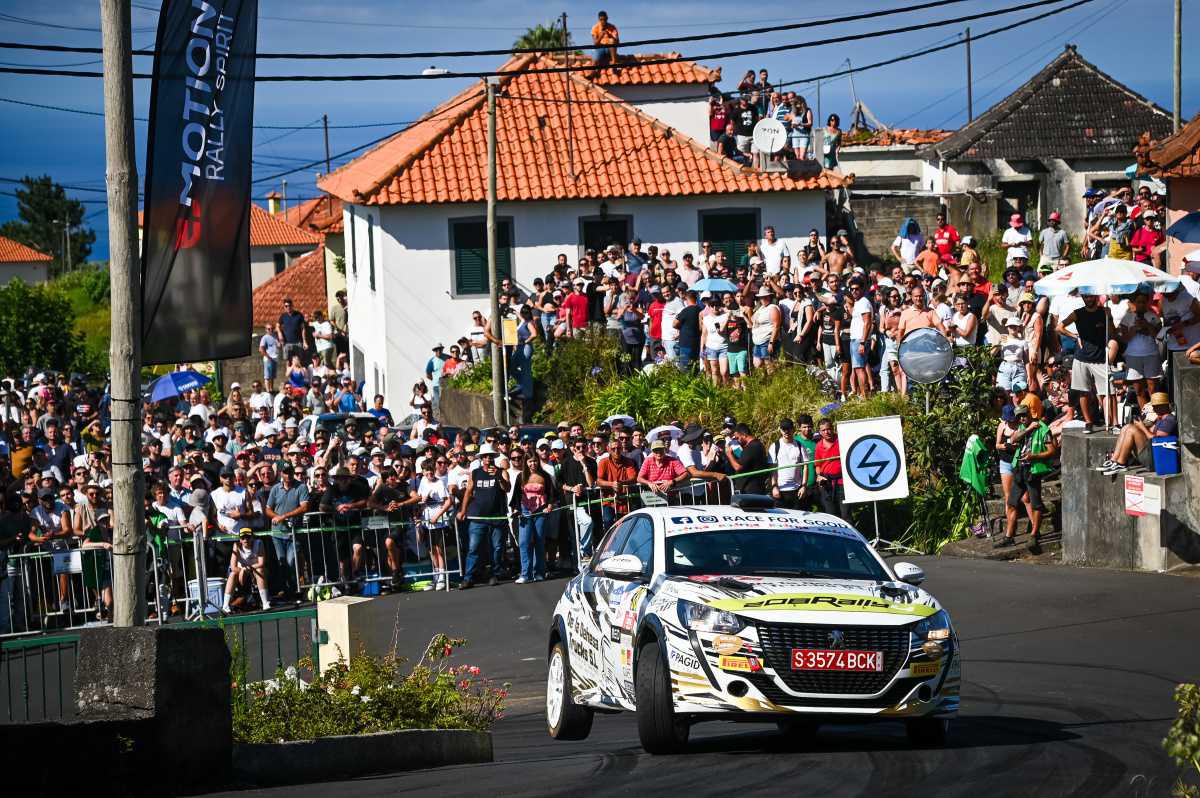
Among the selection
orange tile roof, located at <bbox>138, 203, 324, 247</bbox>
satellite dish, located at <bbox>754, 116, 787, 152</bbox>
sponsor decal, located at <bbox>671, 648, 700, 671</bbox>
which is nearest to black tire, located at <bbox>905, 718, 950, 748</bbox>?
sponsor decal, located at <bbox>671, 648, 700, 671</bbox>

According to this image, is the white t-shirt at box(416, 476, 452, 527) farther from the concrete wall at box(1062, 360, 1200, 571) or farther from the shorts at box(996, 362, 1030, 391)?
the concrete wall at box(1062, 360, 1200, 571)

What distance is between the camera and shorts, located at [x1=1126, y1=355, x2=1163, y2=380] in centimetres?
1908

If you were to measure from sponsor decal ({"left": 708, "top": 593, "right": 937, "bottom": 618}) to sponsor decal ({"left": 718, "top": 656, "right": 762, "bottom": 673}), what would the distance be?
12.3 inches

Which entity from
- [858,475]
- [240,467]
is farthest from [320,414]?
[858,475]

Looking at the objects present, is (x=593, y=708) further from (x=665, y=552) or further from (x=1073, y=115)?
(x=1073, y=115)

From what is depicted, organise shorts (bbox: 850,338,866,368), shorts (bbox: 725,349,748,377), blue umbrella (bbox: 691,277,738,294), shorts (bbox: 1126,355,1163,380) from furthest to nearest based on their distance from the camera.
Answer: blue umbrella (bbox: 691,277,738,294)
shorts (bbox: 725,349,748,377)
shorts (bbox: 850,338,866,368)
shorts (bbox: 1126,355,1163,380)

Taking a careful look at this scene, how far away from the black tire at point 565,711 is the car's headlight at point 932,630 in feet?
9.74

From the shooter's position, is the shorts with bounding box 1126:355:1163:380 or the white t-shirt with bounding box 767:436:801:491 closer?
the shorts with bounding box 1126:355:1163:380

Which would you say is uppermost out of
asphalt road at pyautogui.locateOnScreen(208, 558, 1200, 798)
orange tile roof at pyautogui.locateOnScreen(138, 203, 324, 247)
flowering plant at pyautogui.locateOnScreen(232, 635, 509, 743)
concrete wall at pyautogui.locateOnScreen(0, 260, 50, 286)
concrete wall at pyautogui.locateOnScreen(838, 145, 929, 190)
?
concrete wall at pyautogui.locateOnScreen(0, 260, 50, 286)

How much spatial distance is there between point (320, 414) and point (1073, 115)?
83.5 feet

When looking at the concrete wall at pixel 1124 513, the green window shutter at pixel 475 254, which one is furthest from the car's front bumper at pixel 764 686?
the green window shutter at pixel 475 254

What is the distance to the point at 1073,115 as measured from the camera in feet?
149

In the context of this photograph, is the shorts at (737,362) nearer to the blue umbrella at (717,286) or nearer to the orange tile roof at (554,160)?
the blue umbrella at (717,286)

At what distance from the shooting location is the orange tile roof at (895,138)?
5503cm
